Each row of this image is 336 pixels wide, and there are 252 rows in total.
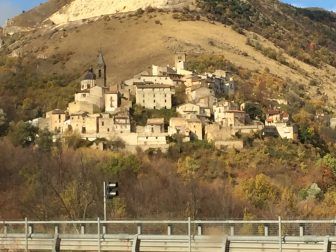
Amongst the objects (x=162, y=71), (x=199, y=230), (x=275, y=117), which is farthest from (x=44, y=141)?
(x=199, y=230)

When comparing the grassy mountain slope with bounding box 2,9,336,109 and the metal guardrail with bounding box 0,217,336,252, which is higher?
the grassy mountain slope with bounding box 2,9,336,109

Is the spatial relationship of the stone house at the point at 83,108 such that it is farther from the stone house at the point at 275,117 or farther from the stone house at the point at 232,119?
the stone house at the point at 275,117

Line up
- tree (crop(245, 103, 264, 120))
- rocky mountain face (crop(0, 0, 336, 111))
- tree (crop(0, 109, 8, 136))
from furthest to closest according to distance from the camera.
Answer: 1. rocky mountain face (crop(0, 0, 336, 111))
2. tree (crop(245, 103, 264, 120))
3. tree (crop(0, 109, 8, 136))

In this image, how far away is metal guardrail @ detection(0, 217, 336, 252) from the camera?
61.2 feet

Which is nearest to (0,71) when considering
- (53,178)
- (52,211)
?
(53,178)

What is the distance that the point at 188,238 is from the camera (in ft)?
63.9

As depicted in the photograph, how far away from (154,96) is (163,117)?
149 inches

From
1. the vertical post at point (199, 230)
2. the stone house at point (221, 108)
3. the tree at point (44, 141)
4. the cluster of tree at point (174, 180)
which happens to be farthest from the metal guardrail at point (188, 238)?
the stone house at point (221, 108)

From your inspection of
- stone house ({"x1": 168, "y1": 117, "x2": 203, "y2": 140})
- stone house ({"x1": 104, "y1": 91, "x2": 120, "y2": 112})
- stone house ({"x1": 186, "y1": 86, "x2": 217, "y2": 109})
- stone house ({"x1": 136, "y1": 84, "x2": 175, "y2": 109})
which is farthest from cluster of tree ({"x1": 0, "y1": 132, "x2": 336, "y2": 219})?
stone house ({"x1": 136, "y1": 84, "x2": 175, "y2": 109})

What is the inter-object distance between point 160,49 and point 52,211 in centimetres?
9349

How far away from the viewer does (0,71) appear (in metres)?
144

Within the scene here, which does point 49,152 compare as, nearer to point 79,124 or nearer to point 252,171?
point 79,124

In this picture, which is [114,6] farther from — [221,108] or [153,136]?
[153,136]

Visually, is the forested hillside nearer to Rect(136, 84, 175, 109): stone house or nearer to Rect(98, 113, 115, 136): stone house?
Rect(136, 84, 175, 109): stone house
